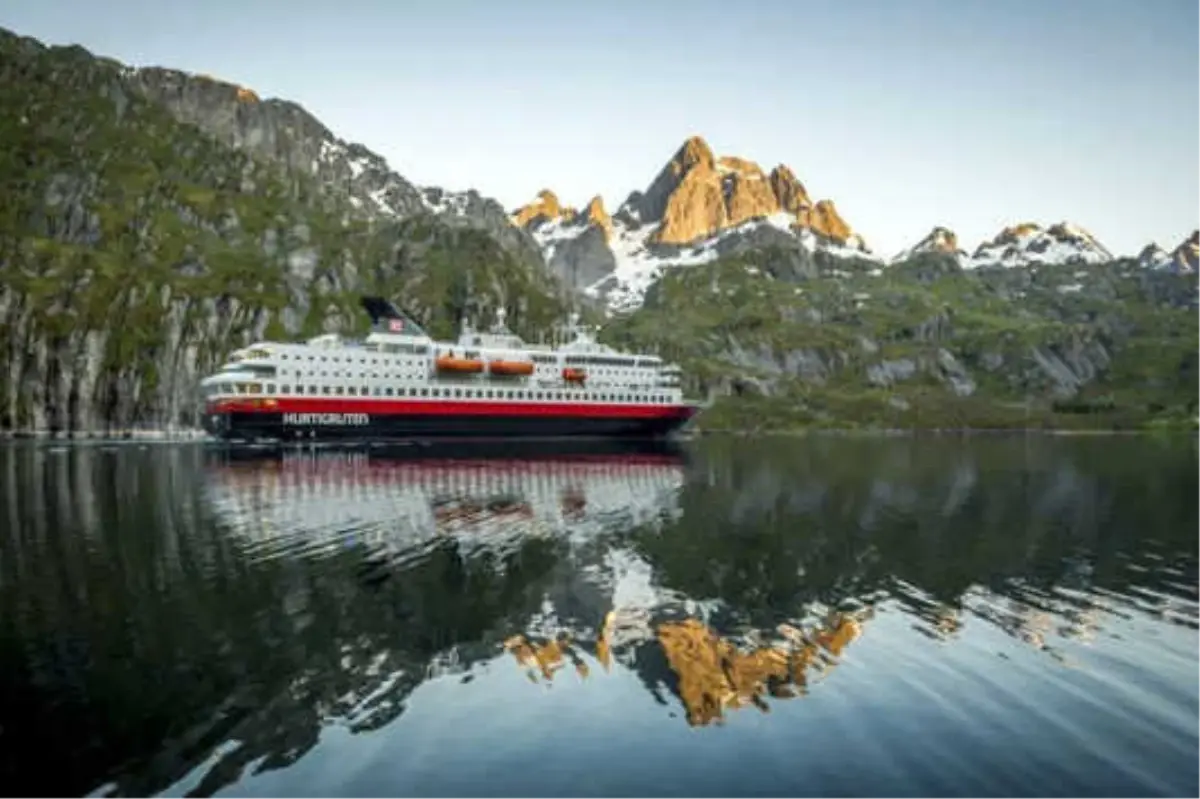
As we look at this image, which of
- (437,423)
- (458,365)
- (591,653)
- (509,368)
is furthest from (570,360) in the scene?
(591,653)

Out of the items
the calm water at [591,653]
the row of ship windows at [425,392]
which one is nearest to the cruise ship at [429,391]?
the row of ship windows at [425,392]

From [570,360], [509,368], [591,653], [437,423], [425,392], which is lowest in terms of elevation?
[591,653]

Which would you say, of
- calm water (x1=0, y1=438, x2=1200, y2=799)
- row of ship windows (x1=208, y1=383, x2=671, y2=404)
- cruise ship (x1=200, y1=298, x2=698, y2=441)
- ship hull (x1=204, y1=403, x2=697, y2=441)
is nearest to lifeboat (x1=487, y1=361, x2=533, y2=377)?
cruise ship (x1=200, y1=298, x2=698, y2=441)

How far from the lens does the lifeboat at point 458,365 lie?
137 meters

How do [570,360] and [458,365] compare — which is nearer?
[458,365]

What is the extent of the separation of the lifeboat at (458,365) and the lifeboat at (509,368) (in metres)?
1.98

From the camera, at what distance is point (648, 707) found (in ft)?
66.3

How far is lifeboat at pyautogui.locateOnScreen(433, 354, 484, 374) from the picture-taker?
137 m

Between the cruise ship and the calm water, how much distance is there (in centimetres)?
7198

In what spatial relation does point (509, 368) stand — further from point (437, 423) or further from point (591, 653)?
point (591, 653)

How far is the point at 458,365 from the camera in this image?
13738 centimetres

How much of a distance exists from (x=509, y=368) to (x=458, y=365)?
8384mm

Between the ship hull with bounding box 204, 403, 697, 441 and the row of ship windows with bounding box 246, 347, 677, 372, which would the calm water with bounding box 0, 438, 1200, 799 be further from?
the row of ship windows with bounding box 246, 347, 677, 372

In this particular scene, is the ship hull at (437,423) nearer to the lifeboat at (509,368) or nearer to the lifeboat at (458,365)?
the lifeboat at (509,368)
